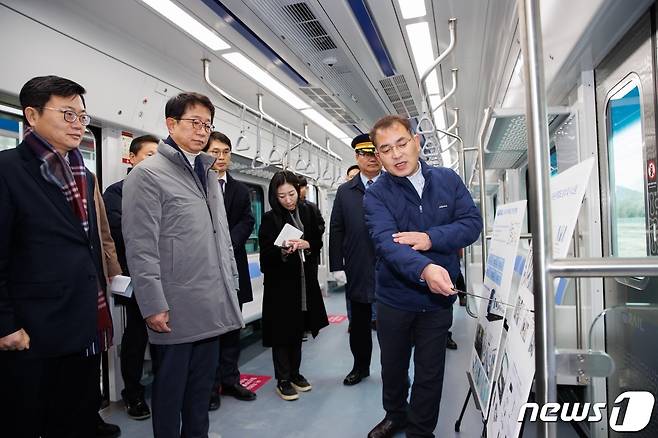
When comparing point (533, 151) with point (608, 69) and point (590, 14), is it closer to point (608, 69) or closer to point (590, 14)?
point (590, 14)

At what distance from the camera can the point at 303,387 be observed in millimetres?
3332

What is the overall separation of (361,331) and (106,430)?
1882 mm

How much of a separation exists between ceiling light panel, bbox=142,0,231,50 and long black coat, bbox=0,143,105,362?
1610mm

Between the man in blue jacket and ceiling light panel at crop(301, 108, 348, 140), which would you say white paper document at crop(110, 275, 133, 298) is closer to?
the man in blue jacket

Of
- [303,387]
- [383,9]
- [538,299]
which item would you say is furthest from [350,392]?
[383,9]

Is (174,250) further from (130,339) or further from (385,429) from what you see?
(385,429)

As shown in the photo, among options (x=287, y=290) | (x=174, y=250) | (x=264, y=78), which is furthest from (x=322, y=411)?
(x=264, y=78)

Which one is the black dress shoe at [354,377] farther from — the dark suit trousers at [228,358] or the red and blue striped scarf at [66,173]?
the red and blue striped scarf at [66,173]

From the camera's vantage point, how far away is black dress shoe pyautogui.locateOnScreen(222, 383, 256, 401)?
10.5 feet

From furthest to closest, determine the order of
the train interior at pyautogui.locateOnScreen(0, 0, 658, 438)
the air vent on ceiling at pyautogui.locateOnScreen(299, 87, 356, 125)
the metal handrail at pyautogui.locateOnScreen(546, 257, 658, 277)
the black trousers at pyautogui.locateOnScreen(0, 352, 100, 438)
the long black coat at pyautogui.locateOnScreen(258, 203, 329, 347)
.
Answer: the air vent on ceiling at pyautogui.locateOnScreen(299, 87, 356, 125) < the long black coat at pyautogui.locateOnScreen(258, 203, 329, 347) < the train interior at pyautogui.locateOnScreen(0, 0, 658, 438) < the black trousers at pyautogui.locateOnScreen(0, 352, 100, 438) < the metal handrail at pyautogui.locateOnScreen(546, 257, 658, 277)

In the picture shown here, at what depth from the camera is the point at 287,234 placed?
3.09 meters

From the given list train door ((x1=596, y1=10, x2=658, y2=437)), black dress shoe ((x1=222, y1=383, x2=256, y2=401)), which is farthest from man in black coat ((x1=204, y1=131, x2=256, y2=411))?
train door ((x1=596, y1=10, x2=658, y2=437))

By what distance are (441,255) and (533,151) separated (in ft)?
4.28

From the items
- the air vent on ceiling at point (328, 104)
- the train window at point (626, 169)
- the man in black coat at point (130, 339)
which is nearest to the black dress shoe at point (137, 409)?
the man in black coat at point (130, 339)
